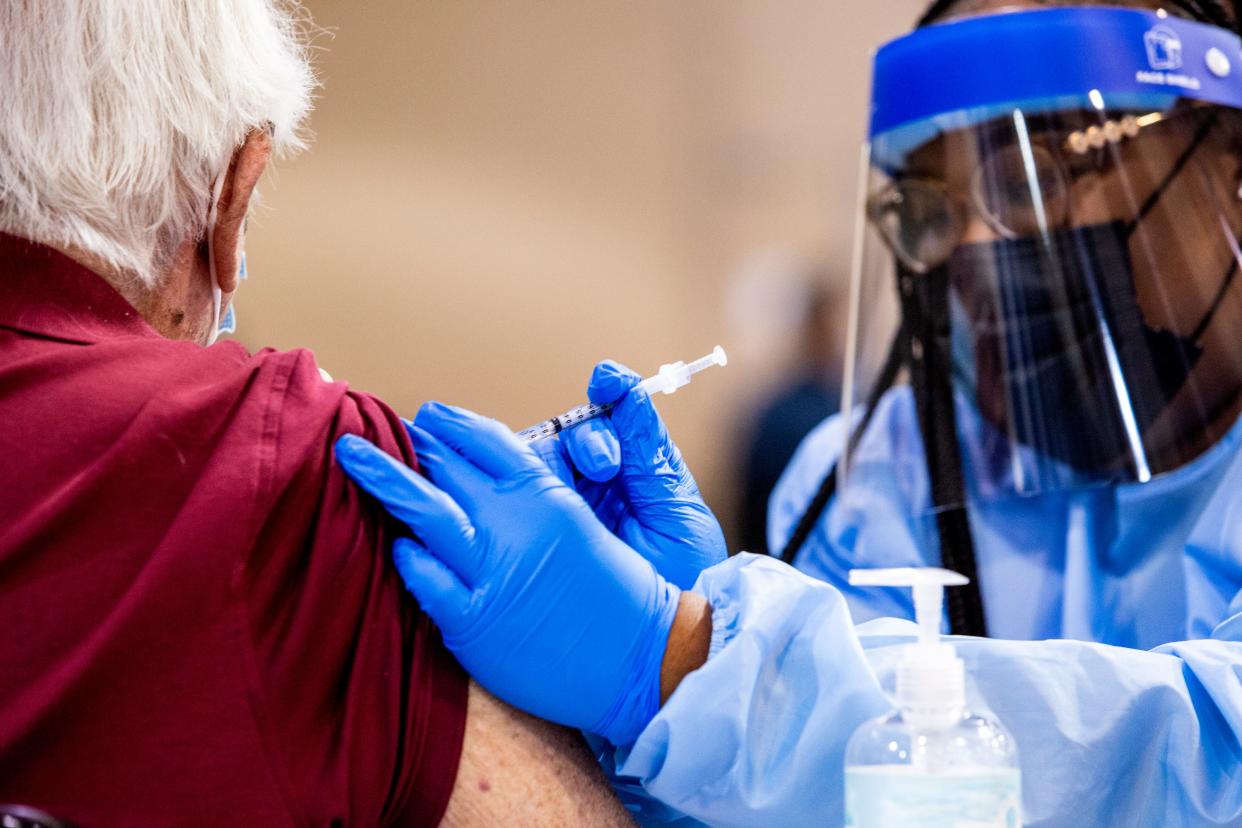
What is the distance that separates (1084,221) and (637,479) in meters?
0.68

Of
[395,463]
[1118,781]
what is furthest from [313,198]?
[1118,781]

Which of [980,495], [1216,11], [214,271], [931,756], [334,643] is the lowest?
[980,495]

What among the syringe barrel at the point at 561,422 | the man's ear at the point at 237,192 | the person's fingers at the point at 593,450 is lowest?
the person's fingers at the point at 593,450

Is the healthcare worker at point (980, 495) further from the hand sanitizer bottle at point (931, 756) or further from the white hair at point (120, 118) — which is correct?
the white hair at point (120, 118)

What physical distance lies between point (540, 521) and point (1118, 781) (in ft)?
1.79

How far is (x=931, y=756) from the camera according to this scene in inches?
29.4

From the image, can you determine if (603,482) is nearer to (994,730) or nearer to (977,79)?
(994,730)

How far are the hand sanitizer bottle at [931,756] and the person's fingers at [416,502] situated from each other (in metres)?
0.29

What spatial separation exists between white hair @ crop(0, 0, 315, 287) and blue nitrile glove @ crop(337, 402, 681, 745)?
0.25 metres

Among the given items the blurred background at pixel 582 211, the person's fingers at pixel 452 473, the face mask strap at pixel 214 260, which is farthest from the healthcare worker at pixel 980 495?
the blurred background at pixel 582 211

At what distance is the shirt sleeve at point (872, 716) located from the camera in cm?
87

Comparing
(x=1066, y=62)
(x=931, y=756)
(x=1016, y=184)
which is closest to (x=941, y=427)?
(x=1016, y=184)

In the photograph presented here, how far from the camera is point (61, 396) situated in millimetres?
751

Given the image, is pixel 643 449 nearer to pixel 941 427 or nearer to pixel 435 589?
pixel 435 589
